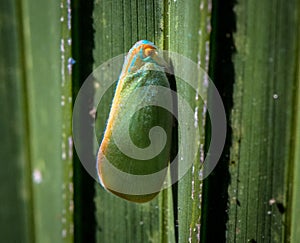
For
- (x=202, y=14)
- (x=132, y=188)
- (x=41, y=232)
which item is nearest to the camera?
(x=202, y=14)

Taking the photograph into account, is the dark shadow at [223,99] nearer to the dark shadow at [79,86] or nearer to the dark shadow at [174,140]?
the dark shadow at [174,140]

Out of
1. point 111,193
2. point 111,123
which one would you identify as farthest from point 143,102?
point 111,193

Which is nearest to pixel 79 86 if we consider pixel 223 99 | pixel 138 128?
pixel 138 128

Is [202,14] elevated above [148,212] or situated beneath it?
elevated above

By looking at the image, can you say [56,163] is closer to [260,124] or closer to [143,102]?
[143,102]

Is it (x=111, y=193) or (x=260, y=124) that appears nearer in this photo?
(x=260, y=124)

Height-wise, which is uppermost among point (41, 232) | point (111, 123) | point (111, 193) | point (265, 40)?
point (265, 40)

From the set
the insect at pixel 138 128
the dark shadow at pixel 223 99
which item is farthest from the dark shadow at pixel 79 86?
the dark shadow at pixel 223 99
